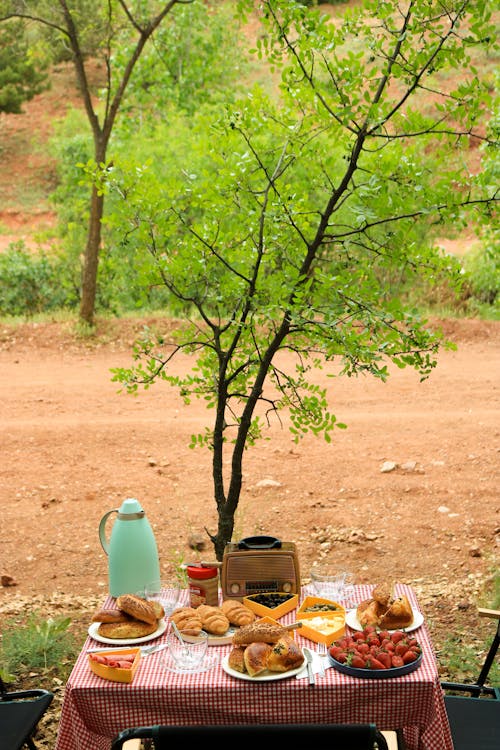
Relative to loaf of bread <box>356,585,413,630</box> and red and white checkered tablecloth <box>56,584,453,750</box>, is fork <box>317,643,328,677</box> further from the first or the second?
loaf of bread <box>356,585,413,630</box>

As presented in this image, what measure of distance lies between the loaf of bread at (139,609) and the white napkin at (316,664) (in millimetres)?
506

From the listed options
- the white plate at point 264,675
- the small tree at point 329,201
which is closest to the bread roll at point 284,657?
the white plate at point 264,675

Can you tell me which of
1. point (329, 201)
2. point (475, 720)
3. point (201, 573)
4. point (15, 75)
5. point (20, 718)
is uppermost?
point (15, 75)

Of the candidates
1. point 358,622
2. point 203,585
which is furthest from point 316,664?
point 203,585

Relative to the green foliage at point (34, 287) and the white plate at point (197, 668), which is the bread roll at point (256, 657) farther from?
the green foliage at point (34, 287)

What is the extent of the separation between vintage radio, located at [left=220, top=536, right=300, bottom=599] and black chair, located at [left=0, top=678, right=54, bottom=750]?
2.46 ft

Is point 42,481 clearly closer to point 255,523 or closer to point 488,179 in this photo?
point 255,523

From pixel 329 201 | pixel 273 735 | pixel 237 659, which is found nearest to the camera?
pixel 273 735

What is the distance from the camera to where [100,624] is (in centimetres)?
286

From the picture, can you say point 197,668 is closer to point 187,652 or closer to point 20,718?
point 187,652

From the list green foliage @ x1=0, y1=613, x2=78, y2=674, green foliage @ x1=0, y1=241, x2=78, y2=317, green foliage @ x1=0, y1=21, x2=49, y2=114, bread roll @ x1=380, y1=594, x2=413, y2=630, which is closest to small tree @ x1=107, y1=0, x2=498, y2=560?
green foliage @ x1=0, y1=613, x2=78, y2=674

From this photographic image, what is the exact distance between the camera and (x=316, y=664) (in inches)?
103

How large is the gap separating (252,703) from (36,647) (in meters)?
2.14

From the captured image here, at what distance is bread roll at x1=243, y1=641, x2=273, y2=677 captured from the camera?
251cm
